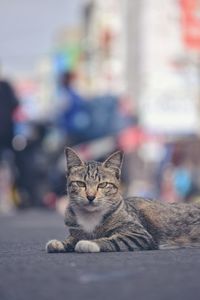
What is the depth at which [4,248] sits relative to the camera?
9.81 metres

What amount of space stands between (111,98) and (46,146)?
107 inches

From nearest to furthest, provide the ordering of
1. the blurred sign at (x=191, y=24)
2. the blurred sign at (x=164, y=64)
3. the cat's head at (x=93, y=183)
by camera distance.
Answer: the cat's head at (x=93, y=183) < the blurred sign at (x=191, y=24) < the blurred sign at (x=164, y=64)

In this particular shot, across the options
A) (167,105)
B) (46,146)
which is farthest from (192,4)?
(46,146)

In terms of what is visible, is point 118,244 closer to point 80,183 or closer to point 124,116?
point 80,183

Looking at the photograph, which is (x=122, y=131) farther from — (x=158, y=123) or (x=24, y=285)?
(x=158, y=123)

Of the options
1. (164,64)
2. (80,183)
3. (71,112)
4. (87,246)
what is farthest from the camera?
(164,64)

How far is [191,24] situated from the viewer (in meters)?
35.2

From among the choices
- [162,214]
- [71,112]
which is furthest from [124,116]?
[162,214]

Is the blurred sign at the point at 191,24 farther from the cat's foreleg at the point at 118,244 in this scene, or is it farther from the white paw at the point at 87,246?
the white paw at the point at 87,246

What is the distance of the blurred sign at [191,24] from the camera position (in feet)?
113

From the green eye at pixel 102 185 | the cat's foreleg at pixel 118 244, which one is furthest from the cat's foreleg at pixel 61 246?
the green eye at pixel 102 185

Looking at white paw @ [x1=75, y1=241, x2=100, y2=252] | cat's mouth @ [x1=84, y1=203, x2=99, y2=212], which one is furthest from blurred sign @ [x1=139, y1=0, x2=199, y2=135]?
white paw @ [x1=75, y1=241, x2=100, y2=252]

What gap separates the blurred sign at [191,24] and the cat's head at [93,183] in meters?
25.7

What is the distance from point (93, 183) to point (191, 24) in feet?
88.0
